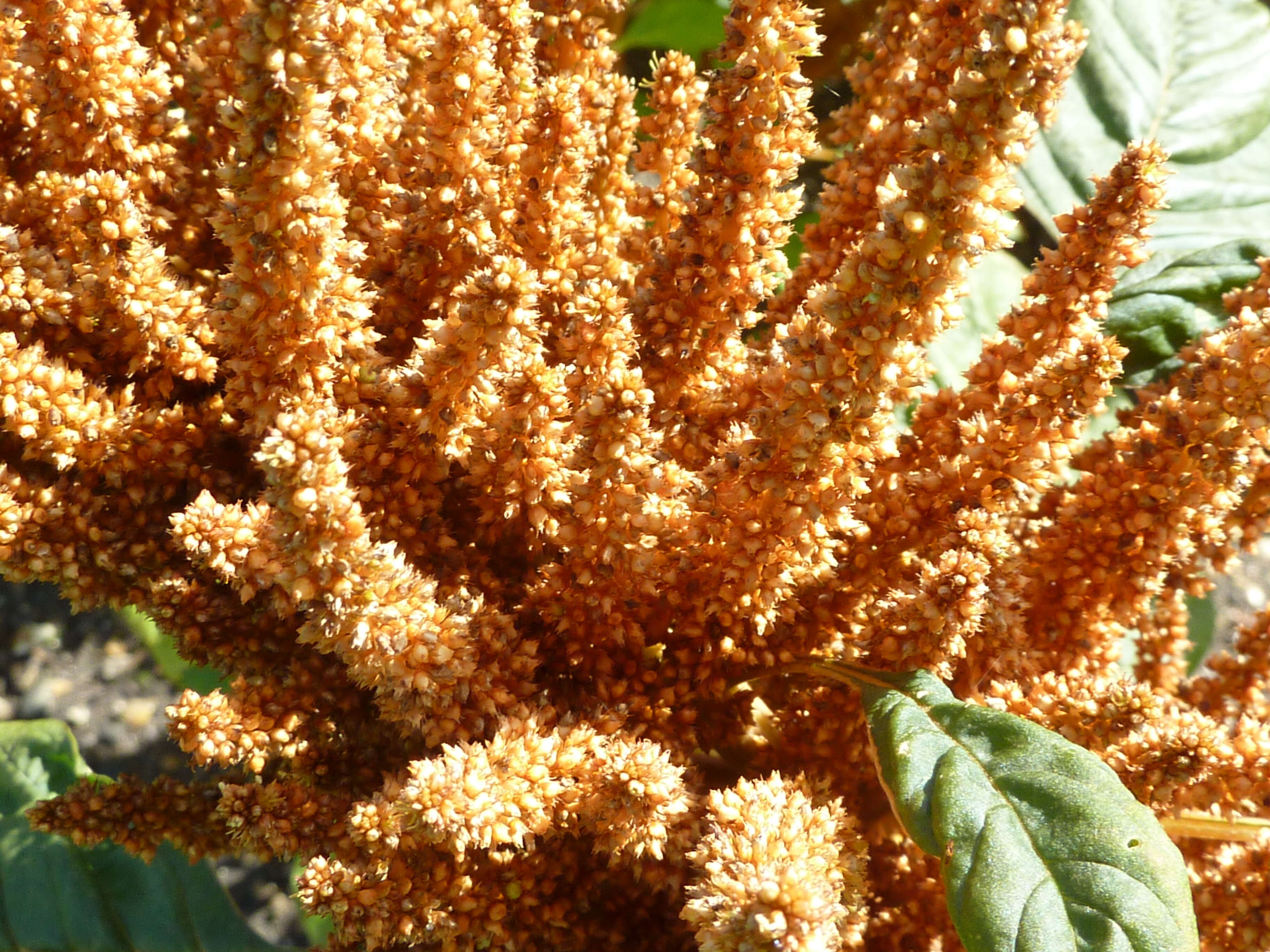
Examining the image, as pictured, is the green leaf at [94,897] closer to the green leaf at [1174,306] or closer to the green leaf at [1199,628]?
the green leaf at [1174,306]

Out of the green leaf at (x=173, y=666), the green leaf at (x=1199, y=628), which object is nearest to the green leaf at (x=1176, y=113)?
the green leaf at (x=1199, y=628)

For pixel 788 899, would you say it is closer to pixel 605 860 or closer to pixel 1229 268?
pixel 605 860

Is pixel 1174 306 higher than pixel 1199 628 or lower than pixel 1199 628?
higher

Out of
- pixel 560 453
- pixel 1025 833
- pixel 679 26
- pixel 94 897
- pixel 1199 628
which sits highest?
pixel 679 26

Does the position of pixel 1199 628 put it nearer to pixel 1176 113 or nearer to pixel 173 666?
pixel 1176 113

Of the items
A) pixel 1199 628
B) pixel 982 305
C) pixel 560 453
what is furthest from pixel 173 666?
pixel 1199 628

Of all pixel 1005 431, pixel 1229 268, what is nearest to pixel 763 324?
pixel 1229 268

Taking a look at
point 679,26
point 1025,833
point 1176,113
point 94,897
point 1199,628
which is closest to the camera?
point 1025,833
